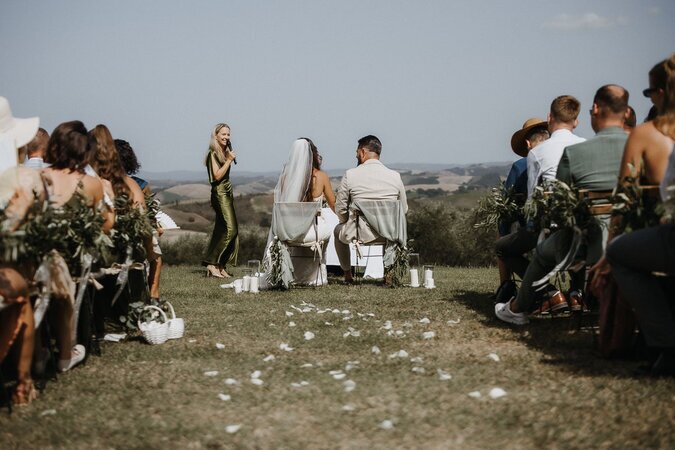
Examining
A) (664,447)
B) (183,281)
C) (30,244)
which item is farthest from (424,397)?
(183,281)

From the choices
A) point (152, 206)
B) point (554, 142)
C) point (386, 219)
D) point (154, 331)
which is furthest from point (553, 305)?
point (152, 206)

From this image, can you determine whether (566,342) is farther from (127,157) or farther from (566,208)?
(127,157)

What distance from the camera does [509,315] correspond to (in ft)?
25.8

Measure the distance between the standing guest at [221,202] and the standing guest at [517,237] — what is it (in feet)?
18.3

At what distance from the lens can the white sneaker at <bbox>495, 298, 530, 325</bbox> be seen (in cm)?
775

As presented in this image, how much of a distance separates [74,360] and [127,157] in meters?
3.18

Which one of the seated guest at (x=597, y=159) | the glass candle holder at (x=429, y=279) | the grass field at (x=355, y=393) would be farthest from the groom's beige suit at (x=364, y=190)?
the seated guest at (x=597, y=159)

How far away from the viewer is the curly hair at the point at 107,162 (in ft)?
24.7

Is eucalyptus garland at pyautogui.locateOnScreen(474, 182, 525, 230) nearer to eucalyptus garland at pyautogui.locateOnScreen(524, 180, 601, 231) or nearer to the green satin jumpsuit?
eucalyptus garland at pyautogui.locateOnScreen(524, 180, 601, 231)

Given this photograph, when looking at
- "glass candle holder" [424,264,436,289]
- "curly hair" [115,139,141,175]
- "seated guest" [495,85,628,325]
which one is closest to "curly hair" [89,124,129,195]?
"curly hair" [115,139,141,175]

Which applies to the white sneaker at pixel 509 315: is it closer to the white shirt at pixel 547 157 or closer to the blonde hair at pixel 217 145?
the white shirt at pixel 547 157

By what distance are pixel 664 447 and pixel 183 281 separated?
972 centimetres

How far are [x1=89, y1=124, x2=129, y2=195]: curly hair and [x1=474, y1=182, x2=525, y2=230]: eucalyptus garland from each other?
347cm

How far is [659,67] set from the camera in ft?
18.5
